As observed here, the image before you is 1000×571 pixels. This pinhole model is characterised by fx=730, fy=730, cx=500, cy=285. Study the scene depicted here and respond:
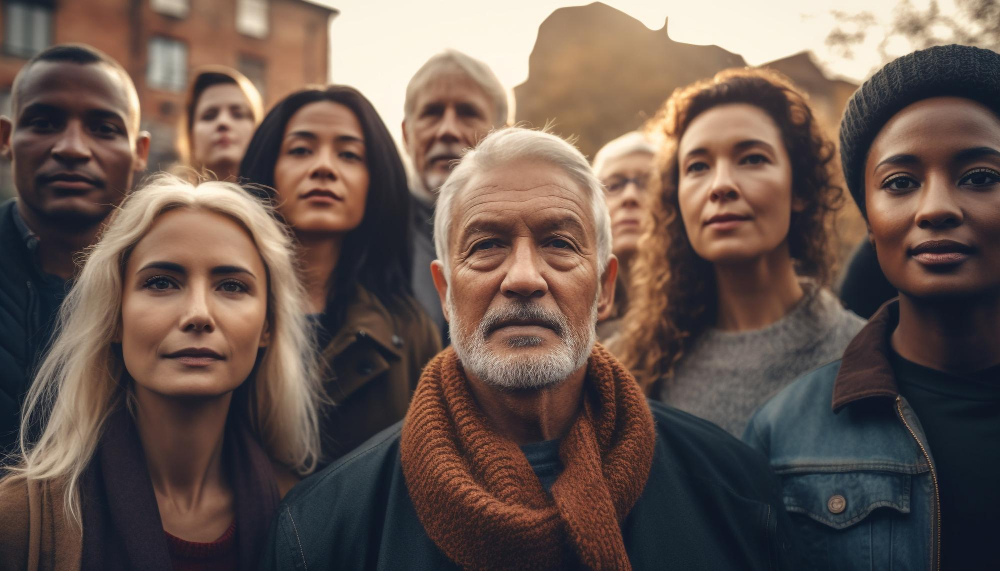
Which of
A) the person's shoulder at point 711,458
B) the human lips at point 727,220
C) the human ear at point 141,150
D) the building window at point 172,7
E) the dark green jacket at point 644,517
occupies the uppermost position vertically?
the building window at point 172,7

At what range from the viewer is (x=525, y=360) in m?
2.51

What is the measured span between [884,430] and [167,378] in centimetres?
255

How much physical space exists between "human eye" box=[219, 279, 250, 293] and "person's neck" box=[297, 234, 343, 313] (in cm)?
77

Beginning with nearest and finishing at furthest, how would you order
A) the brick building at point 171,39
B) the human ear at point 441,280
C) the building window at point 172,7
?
the human ear at point 441,280 < the brick building at point 171,39 < the building window at point 172,7

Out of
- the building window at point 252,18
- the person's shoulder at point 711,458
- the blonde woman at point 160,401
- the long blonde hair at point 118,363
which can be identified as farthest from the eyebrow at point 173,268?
the building window at point 252,18

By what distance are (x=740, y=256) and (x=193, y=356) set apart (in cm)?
243

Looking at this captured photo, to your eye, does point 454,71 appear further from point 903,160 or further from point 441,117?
point 903,160

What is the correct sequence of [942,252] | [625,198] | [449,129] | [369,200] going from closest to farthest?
[942,252] < [369,200] < [449,129] < [625,198]

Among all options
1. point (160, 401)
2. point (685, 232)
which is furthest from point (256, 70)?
point (160, 401)

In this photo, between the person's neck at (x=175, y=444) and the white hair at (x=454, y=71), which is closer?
the person's neck at (x=175, y=444)

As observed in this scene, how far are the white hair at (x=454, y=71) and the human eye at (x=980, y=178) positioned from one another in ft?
9.65

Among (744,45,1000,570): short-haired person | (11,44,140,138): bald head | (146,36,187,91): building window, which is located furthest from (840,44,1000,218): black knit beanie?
(146,36,187,91): building window

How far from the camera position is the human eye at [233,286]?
9.02 feet

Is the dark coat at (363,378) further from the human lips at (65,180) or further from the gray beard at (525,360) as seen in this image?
the human lips at (65,180)
